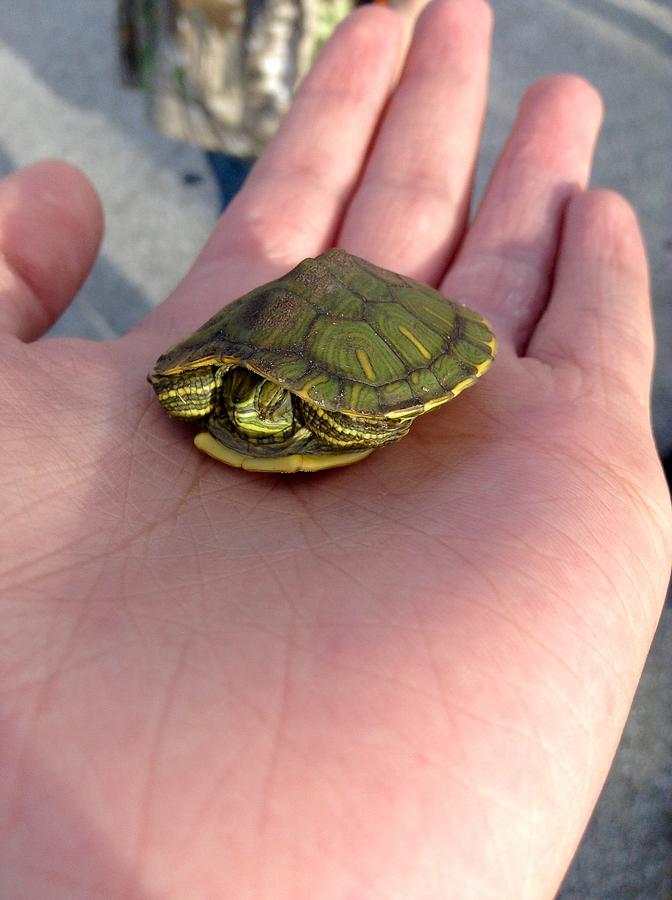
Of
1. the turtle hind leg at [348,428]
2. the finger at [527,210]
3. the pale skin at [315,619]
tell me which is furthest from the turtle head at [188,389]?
the finger at [527,210]

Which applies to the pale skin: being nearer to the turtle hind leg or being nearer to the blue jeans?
the turtle hind leg

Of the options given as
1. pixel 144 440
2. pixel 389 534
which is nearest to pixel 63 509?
pixel 144 440

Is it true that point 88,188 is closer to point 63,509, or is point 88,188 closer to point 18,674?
point 63,509

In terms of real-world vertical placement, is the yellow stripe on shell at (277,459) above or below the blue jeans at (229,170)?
below

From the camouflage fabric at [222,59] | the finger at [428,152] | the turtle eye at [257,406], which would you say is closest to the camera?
the turtle eye at [257,406]

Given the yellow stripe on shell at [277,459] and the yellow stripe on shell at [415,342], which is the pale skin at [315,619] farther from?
the yellow stripe on shell at [415,342]

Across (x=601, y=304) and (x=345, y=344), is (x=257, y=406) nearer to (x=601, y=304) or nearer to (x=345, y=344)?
(x=345, y=344)

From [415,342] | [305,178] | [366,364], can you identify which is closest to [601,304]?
[415,342]
